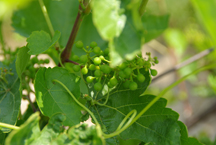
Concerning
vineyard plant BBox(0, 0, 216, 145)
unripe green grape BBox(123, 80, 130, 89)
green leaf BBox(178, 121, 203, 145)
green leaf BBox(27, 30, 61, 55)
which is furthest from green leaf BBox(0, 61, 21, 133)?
green leaf BBox(178, 121, 203, 145)

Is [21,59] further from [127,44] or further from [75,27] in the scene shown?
[127,44]

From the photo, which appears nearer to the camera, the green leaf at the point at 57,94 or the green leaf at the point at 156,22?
the green leaf at the point at 57,94

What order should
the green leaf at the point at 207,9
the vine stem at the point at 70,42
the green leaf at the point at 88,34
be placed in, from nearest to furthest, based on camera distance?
the green leaf at the point at 207,9
the vine stem at the point at 70,42
the green leaf at the point at 88,34

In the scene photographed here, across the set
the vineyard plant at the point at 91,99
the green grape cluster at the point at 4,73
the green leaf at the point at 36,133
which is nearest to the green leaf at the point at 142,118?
the vineyard plant at the point at 91,99

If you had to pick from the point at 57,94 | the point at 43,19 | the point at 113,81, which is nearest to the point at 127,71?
the point at 113,81

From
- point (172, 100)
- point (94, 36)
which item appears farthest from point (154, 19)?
point (172, 100)

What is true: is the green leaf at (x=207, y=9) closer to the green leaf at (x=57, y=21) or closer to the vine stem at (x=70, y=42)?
the vine stem at (x=70, y=42)

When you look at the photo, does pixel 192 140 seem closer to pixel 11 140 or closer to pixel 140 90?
pixel 140 90

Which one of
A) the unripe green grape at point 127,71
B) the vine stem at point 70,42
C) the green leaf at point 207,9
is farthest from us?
the vine stem at point 70,42
